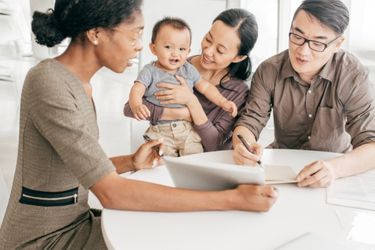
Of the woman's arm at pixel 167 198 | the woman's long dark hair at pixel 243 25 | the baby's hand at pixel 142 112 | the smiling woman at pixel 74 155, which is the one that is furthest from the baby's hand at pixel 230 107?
the woman's arm at pixel 167 198

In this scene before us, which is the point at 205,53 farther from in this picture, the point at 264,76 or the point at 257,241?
the point at 257,241

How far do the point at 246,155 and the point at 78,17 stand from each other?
705mm

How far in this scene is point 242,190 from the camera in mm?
1147

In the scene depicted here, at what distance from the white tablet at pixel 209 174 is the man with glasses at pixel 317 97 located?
34 cm

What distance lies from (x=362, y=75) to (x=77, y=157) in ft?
4.02

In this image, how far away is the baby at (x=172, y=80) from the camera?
6.33 ft

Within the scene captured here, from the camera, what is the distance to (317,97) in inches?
74.2

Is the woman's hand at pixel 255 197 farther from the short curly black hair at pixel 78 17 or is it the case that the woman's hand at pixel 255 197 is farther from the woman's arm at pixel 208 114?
the woman's arm at pixel 208 114

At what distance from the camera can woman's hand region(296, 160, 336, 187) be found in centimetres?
136

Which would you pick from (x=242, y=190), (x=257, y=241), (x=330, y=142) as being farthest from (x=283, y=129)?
(x=257, y=241)

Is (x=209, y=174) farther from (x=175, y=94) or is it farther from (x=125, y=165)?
(x=175, y=94)

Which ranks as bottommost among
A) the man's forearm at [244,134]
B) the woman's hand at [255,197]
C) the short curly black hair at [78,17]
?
the man's forearm at [244,134]

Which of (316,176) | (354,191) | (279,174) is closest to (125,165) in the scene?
(279,174)

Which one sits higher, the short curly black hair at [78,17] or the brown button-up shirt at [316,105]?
the short curly black hair at [78,17]
